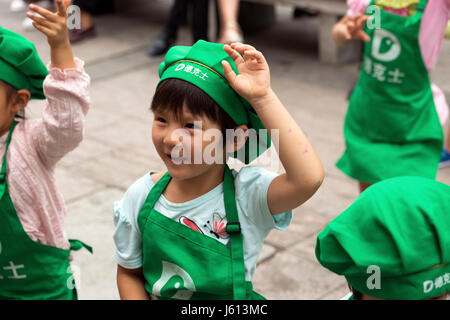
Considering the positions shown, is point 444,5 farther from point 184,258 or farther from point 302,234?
point 184,258

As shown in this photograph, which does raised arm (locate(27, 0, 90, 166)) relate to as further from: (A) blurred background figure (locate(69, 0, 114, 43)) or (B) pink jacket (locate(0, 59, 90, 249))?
(A) blurred background figure (locate(69, 0, 114, 43))

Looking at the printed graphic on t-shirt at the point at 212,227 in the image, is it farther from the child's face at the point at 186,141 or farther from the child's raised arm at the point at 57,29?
the child's raised arm at the point at 57,29

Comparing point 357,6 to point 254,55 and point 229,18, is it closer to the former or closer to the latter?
point 229,18

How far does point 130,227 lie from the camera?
2.24 m

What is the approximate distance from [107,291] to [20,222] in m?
1.16

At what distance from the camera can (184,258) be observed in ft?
7.07

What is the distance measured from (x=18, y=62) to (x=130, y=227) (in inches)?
27.8

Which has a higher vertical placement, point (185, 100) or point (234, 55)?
point (234, 55)

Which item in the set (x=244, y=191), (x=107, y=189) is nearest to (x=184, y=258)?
(x=244, y=191)

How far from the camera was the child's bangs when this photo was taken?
2.04 metres

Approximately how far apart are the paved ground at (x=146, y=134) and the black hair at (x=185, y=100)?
1716 mm

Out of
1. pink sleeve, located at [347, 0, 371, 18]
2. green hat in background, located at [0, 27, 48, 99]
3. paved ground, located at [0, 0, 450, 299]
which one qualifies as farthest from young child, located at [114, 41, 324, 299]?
pink sleeve, located at [347, 0, 371, 18]

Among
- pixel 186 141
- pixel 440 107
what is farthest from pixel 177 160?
pixel 440 107

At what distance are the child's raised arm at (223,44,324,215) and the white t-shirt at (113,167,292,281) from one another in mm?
176
